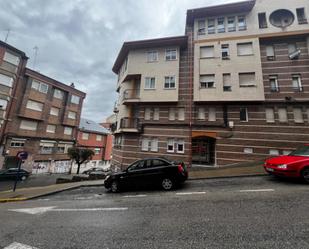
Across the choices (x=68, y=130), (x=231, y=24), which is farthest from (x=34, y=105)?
(x=231, y=24)

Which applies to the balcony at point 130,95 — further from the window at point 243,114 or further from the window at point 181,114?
the window at point 243,114

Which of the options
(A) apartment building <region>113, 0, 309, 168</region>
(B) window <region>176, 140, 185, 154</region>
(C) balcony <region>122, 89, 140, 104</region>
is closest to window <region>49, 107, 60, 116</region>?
(C) balcony <region>122, 89, 140, 104</region>

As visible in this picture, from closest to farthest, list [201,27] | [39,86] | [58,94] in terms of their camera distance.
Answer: [201,27] → [39,86] → [58,94]

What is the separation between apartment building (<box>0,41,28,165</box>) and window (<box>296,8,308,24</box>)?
34.7 metres

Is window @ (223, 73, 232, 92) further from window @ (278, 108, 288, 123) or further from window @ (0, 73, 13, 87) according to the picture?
window @ (0, 73, 13, 87)

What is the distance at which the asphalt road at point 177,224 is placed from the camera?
298 centimetres

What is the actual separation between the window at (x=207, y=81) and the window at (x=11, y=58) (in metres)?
26.8

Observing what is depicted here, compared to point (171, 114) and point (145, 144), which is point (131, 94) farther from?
point (145, 144)

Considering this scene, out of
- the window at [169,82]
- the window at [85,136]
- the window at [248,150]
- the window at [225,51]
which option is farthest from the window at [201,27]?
the window at [85,136]

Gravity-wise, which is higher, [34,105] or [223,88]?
[34,105]

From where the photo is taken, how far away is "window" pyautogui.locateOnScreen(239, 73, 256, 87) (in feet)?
45.2

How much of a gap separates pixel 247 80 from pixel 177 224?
14.6 meters

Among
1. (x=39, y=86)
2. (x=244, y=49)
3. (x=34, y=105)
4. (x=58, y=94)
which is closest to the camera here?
(x=244, y=49)

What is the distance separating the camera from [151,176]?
745 cm
